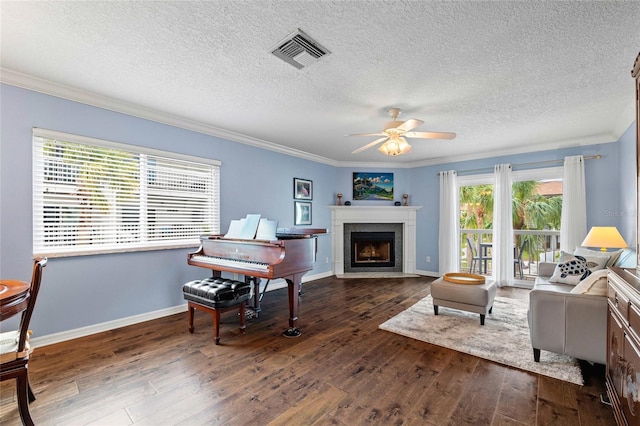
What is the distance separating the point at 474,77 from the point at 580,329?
2177mm

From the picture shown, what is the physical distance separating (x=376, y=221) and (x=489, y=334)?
11.3 ft

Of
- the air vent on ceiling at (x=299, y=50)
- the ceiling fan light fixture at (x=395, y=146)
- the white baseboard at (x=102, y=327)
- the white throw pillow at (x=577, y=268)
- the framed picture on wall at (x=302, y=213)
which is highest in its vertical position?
the air vent on ceiling at (x=299, y=50)

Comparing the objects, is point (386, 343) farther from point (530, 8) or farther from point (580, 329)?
point (530, 8)

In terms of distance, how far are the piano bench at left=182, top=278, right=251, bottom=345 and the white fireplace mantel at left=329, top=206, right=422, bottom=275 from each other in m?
3.32

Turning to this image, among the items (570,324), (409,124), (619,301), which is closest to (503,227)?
(570,324)

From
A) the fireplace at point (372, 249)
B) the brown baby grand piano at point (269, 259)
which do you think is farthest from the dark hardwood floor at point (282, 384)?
the fireplace at point (372, 249)

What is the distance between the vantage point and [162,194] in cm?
353

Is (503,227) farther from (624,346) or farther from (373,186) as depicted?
(624,346)

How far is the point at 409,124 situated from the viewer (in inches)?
113

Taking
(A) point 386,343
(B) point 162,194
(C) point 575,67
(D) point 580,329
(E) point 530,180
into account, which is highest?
(C) point 575,67

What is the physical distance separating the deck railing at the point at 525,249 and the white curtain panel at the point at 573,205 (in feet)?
1.39

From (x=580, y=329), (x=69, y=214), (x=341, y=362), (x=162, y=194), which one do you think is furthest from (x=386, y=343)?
(x=69, y=214)

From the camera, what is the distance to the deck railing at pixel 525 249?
16.1 ft

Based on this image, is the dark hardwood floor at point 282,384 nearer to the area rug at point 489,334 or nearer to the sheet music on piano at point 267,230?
the area rug at point 489,334
